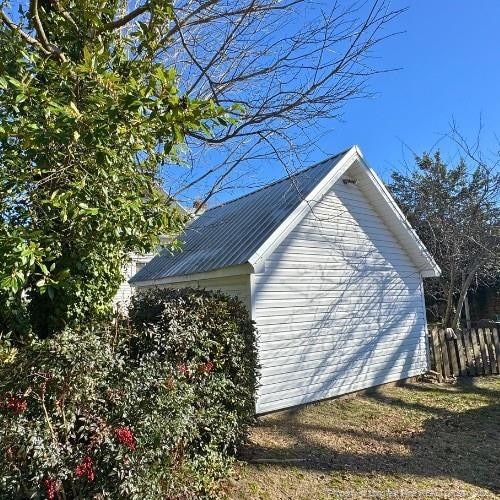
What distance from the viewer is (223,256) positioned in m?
8.62

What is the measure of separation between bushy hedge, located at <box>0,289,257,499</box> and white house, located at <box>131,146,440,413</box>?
2796mm

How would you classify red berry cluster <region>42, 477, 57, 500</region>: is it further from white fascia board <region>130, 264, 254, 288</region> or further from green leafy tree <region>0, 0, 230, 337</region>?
white fascia board <region>130, 264, 254, 288</region>

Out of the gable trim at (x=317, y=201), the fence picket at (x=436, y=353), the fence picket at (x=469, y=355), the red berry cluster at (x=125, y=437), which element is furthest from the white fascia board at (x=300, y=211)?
the fence picket at (x=469, y=355)

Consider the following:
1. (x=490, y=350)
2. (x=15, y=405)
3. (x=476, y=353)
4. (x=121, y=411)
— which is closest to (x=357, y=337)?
(x=476, y=353)

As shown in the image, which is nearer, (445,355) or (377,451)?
(377,451)

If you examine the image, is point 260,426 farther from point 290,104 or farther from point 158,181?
point 290,104

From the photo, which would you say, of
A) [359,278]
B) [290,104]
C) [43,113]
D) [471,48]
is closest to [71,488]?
[43,113]

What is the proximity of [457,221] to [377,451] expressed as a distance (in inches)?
380

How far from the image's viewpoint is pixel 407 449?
21.4 feet

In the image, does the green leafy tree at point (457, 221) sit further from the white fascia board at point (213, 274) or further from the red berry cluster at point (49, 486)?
the red berry cluster at point (49, 486)

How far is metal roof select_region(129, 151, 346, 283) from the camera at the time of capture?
27.8 feet

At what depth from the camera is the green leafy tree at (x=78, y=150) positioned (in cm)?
363

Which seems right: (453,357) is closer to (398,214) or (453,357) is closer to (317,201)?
(398,214)

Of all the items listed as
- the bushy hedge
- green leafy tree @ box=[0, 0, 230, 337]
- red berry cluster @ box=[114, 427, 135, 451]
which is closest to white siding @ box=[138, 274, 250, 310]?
green leafy tree @ box=[0, 0, 230, 337]
